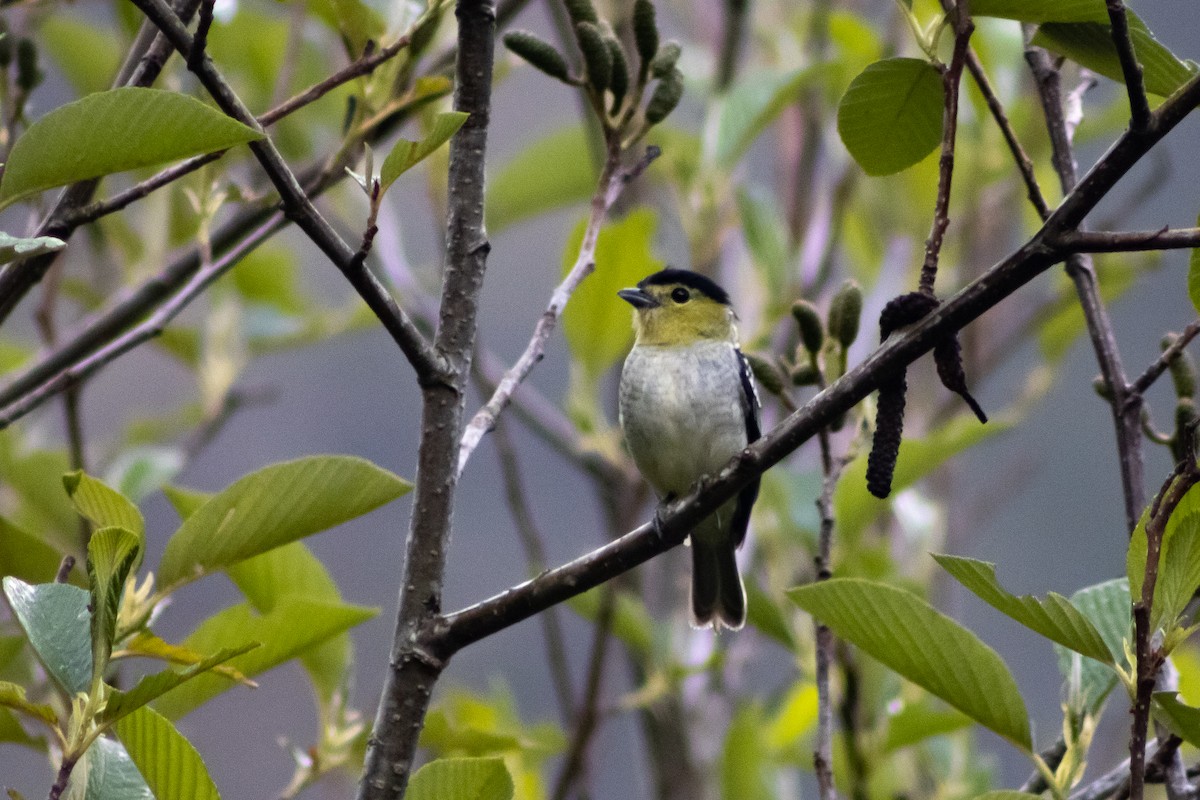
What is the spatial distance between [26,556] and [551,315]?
80 centimetres

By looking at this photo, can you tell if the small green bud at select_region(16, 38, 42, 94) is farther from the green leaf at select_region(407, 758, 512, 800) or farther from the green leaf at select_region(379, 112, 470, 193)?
the green leaf at select_region(407, 758, 512, 800)

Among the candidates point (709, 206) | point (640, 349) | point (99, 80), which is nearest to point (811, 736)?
point (640, 349)

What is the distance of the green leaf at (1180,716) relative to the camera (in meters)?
1.37

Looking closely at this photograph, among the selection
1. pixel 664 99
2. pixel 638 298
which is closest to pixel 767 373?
pixel 664 99

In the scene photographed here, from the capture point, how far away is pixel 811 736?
3.16 m

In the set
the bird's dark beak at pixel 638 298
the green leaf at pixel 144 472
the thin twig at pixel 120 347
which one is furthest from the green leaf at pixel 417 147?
the bird's dark beak at pixel 638 298

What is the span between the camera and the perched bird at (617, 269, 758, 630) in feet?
10.2

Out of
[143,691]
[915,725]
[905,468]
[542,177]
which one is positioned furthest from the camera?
[542,177]

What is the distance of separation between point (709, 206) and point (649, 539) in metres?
2.00

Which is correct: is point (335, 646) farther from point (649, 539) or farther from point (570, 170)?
point (570, 170)

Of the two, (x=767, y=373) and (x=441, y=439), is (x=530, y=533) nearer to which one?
(x=767, y=373)

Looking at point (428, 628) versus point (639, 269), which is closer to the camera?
point (428, 628)

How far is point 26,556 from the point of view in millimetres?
1898

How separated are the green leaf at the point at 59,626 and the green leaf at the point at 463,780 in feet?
1.23
